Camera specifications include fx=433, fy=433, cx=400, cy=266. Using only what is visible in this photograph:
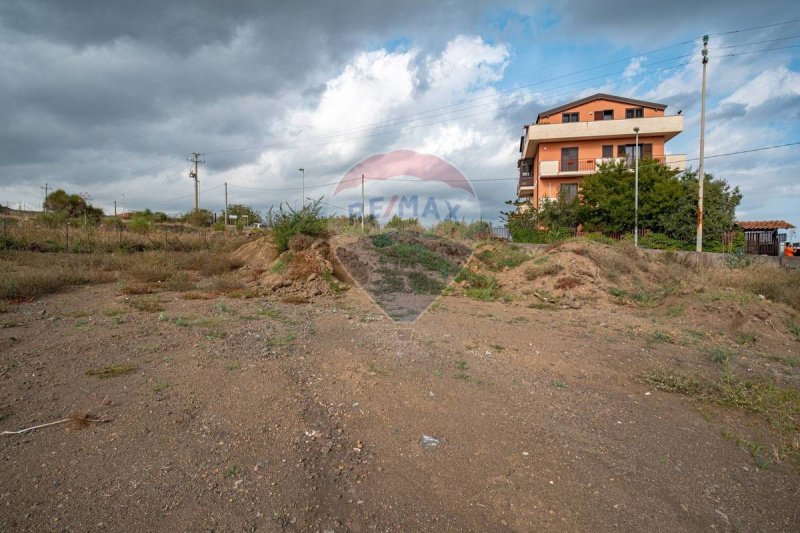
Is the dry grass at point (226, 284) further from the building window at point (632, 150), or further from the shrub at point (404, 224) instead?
the building window at point (632, 150)

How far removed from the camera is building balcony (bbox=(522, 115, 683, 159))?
30.9 meters

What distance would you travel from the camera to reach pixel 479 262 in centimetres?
1523

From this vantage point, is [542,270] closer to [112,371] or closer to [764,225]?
[112,371]

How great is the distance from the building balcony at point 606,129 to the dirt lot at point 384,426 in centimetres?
2673

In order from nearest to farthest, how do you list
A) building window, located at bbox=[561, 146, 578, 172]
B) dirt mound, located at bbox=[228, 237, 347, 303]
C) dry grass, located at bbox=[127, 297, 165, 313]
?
dry grass, located at bbox=[127, 297, 165, 313] → dirt mound, located at bbox=[228, 237, 347, 303] → building window, located at bbox=[561, 146, 578, 172]

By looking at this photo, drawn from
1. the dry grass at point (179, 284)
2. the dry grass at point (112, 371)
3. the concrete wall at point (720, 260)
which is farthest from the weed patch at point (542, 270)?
the dry grass at point (112, 371)

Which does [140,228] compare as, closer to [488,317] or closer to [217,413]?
[488,317]

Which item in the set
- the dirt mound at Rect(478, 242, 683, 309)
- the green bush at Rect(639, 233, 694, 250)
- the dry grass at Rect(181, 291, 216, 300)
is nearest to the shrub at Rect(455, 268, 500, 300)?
the dirt mound at Rect(478, 242, 683, 309)

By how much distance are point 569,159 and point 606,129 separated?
3.15 meters

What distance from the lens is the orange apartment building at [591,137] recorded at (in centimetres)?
3116

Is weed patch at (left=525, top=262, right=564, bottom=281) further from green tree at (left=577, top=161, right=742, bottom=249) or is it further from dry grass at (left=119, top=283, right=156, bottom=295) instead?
green tree at (left=577, top=161, right=742, bottom=249)

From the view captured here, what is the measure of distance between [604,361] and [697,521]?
368cm

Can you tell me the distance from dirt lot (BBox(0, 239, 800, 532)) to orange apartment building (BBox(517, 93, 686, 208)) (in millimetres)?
26127

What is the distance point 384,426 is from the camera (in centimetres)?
392
